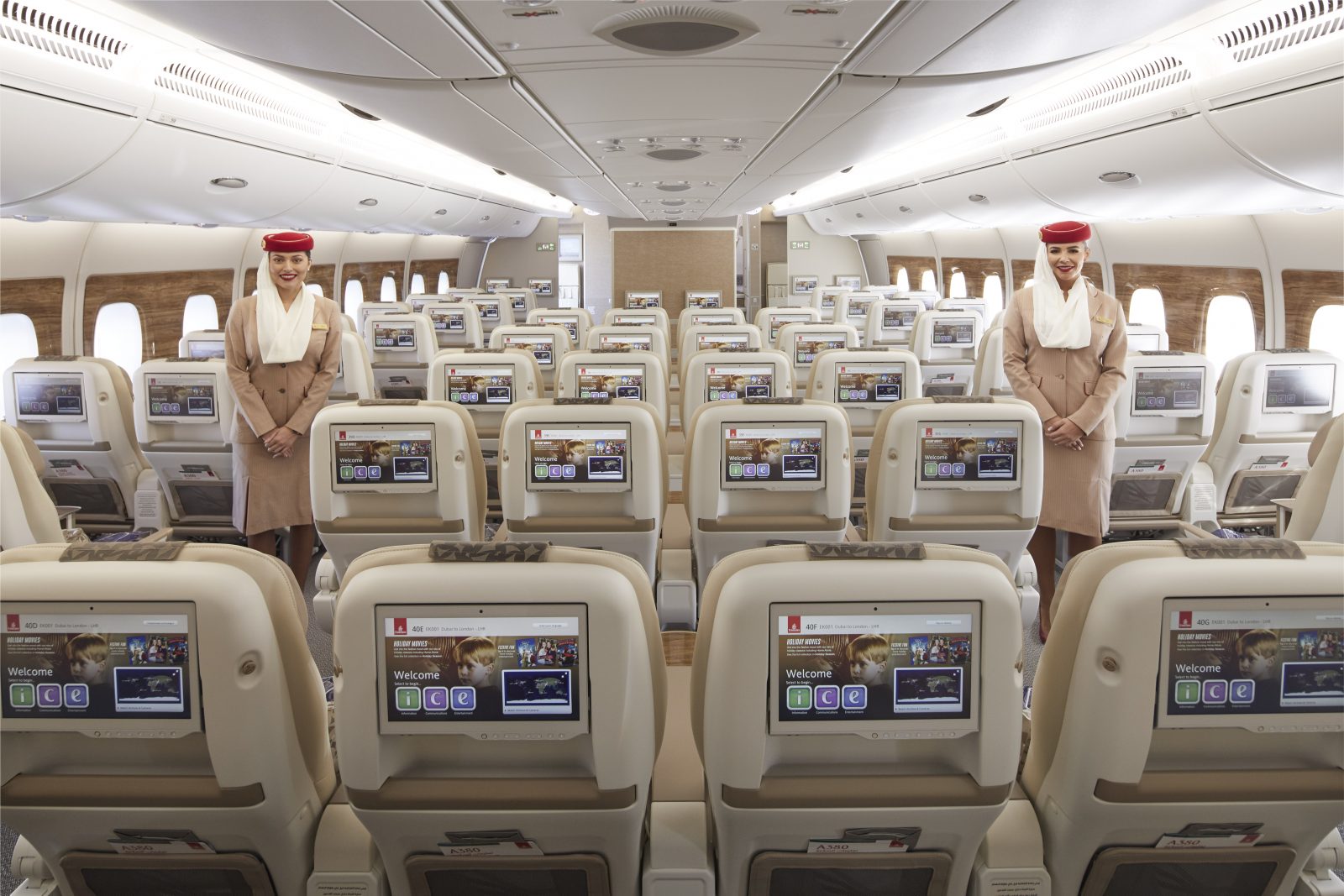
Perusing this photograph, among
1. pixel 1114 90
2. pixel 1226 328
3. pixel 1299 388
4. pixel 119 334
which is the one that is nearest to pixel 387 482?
pixel 1114 90

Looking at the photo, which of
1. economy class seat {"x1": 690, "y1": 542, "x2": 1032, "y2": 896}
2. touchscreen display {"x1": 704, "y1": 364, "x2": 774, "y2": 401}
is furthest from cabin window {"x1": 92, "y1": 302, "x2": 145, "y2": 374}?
economy class seat {"x1": 690, "y1": 542, "x2": 1032, "y2": 896}

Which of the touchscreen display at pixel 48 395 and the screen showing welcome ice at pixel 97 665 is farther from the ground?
the touchscreen display at pixel 48 395

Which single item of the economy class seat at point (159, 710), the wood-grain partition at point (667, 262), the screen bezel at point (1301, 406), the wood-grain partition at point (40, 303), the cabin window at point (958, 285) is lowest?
the economy class seat at point (159, 710)

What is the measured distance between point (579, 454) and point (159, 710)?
202cm

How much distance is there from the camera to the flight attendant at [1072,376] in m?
4.39

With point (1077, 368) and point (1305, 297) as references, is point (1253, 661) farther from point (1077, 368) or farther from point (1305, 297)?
point (1305, 297)

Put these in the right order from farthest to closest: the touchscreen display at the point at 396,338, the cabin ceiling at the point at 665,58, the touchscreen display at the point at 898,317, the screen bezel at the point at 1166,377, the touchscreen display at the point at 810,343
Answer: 1. the touchscreen display at the point at 898,317
2. the touchscreen display at the point at 396,338
3. the touchscreen display at the point at 810,343
4. the screen bezel at the point at 1166,377
5. the cabin ceiling at the point at 665,58

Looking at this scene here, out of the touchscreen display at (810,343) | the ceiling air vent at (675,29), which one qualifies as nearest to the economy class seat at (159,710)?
the ceiling air vent at (675,29)

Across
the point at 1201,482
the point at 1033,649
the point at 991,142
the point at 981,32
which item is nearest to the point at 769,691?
the point at 981,32

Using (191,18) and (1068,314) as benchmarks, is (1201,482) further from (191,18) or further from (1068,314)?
(191,18)

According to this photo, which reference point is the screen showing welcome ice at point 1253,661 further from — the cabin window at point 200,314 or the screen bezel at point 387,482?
the cabin window at point 200,314

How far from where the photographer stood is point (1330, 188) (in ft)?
15.0

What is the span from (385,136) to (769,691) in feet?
23.4

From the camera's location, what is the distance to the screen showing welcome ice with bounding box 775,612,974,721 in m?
1.66
